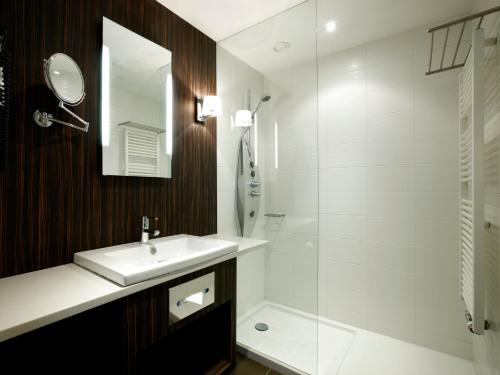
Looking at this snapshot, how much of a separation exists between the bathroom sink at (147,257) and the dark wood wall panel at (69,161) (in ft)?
0.38

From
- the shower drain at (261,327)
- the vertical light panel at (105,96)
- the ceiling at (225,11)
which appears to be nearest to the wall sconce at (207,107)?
the ceiling at (225,11)

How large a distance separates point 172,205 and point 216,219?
48 cm

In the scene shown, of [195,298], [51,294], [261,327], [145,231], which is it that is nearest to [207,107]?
[145,231]

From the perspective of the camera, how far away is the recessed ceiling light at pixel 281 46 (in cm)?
201

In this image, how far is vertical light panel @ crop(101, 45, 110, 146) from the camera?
1.41 meters

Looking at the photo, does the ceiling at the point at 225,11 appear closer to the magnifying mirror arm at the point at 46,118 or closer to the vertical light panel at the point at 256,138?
the vertical light panel at the point at 256,138

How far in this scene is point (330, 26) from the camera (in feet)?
6.63

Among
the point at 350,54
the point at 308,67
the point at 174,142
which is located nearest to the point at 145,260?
the point at 174,142

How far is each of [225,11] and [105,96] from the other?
106 cm

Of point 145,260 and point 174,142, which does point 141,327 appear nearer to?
point 145,260

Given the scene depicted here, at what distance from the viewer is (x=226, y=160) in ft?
7.30

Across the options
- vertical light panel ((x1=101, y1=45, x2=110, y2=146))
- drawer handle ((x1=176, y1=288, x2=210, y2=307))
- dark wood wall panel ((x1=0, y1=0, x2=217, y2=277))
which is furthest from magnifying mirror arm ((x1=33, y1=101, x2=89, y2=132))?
drawer handle ((x1=176, y1=288, x2=210, y2=307))

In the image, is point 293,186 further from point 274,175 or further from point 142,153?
point 142,153

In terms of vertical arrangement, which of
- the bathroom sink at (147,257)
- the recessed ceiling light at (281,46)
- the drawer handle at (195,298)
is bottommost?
the drawer handle at (195,298)
